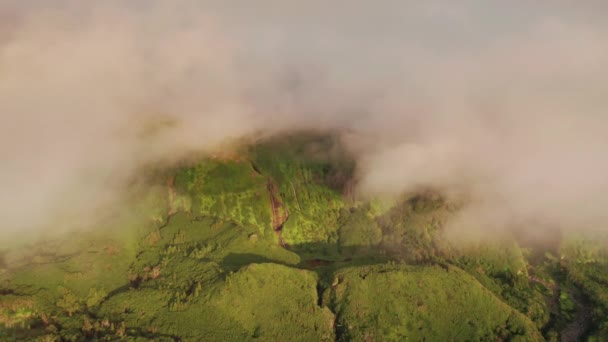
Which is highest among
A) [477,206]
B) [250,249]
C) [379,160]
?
[379,160]

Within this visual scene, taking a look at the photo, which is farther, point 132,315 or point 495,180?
point 495,180

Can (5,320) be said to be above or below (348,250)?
below

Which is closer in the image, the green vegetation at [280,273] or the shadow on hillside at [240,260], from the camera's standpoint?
the green vegetation at [280,273]

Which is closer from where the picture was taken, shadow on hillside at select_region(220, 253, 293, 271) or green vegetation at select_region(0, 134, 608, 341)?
green vegetation at select_region(0, 134, 608, 341)

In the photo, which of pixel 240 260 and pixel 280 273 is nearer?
pixel 280 273

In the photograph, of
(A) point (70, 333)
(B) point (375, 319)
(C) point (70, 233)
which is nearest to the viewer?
(A) point (70, 333)

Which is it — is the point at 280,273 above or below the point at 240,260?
below

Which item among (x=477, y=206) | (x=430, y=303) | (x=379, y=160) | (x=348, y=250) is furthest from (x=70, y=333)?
(x=477, y=206)

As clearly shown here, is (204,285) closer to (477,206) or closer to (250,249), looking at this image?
(250,249)
